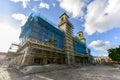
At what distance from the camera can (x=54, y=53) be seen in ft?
74.5

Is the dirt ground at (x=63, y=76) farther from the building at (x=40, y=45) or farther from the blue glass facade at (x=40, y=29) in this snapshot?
the blue glass facade at (x=40, y=29)

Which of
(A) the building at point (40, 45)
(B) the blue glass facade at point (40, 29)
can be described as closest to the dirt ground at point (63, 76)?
(A) the building at point (40, 45)

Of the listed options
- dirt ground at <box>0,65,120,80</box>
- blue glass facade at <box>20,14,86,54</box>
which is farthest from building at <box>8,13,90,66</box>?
dirt ground at <box>0,65,120,80</box>

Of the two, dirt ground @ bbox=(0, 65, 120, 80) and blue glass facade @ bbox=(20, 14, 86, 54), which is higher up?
blue glass facade @ bbox=(20, 14, 86, 54)

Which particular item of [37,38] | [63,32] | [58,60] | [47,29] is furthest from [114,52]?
[37,38]

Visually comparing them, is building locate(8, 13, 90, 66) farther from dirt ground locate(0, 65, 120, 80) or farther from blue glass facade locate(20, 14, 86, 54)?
dirt ground locate(0, 65, 120, 80)

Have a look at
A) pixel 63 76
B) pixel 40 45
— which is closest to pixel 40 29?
pixel 40 45

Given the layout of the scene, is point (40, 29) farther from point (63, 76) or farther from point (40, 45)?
point (63, 76)

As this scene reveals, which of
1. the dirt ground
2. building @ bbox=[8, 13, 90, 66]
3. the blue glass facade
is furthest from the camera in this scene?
the blue glass facade

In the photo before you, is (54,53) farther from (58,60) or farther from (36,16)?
(36,16)

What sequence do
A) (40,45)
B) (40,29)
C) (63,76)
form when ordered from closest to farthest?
(63,76) < (40,45) < (40,29)

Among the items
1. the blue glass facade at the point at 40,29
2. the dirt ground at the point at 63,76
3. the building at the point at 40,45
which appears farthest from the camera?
the blue glass facade at the point at 40,29

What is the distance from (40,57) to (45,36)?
5477 millimetres

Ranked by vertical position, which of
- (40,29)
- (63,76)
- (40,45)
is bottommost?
(63,76)
